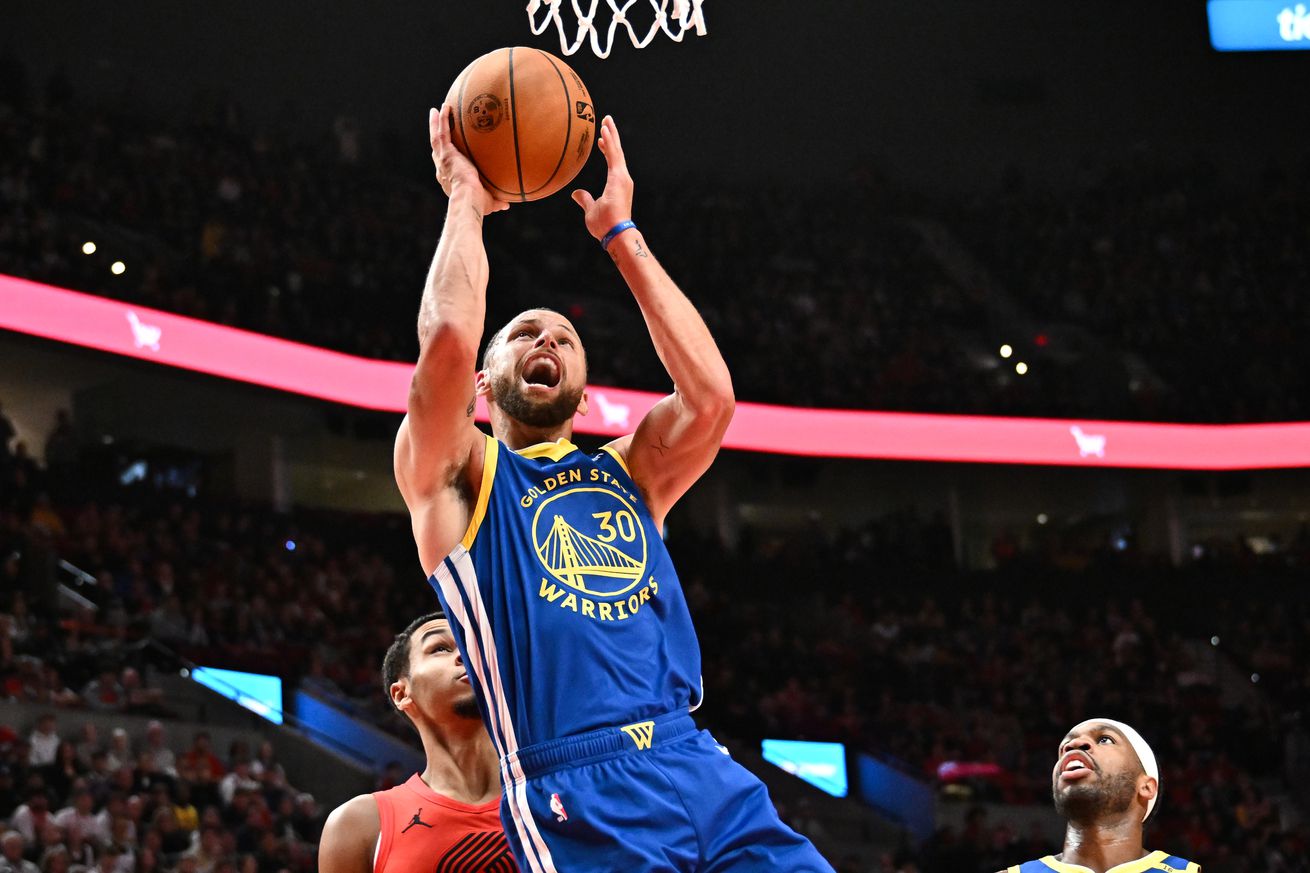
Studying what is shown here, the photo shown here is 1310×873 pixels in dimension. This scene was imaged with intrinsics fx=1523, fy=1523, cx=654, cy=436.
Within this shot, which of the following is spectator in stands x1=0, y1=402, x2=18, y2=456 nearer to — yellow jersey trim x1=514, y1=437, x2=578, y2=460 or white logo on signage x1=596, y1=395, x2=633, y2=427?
white logo on signage x1=596, y1=395, x2=633, y2=427

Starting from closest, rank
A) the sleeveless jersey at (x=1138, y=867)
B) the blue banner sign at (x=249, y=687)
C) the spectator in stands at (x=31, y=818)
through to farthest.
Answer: the sleeveless jersey at (x=1138, y=867), the spectator in stands at (x=31, y=818), the blue banner sign at (x=249, y=687)

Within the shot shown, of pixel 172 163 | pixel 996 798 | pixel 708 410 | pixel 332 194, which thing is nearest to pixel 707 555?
pixel 996 798

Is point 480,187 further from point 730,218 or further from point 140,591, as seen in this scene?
point 730,218

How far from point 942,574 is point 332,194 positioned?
888cm

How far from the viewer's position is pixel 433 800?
389 centimetres

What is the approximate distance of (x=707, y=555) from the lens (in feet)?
60.6

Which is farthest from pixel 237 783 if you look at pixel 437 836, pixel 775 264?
pixel 775 264

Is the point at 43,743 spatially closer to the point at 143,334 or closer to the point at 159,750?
the point at 159,750

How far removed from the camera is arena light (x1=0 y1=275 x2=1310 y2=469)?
564 inches

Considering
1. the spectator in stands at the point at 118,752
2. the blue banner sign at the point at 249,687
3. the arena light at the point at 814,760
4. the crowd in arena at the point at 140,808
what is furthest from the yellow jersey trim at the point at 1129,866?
the arena light at the point at 814,760

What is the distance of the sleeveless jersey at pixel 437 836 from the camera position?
3746 mm

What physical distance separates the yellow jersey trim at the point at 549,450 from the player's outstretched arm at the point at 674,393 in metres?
0.15

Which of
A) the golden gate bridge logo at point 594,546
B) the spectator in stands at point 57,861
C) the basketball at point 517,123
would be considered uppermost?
the basketball at point 517,123

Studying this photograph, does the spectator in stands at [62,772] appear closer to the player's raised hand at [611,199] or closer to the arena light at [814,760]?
the arena light at [814,760]
